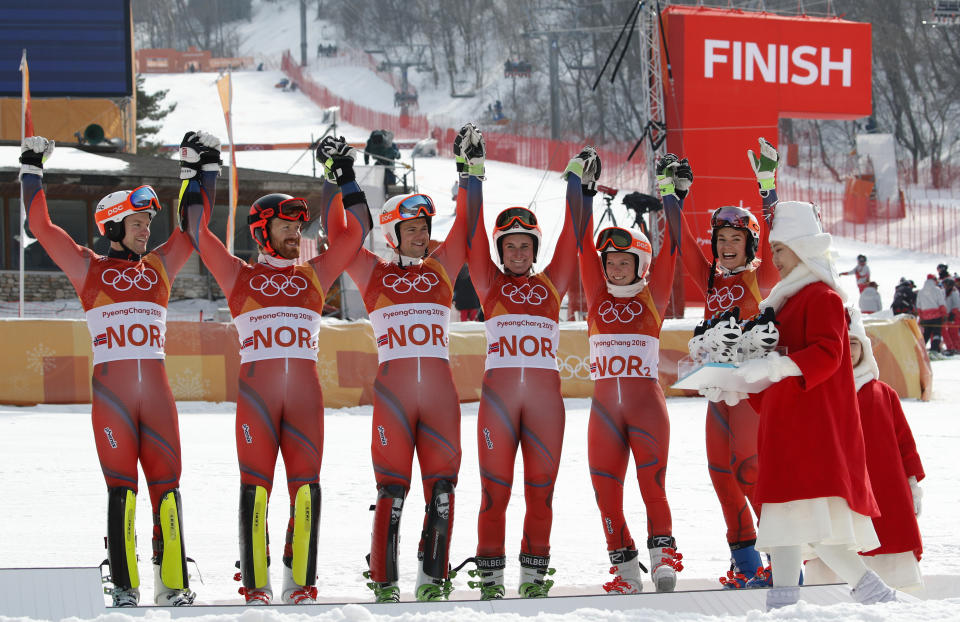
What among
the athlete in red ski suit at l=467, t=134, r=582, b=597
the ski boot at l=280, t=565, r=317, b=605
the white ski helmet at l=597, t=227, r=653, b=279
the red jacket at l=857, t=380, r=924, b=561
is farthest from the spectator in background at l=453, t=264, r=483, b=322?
the red jacket at l=857, t=380, r=924, b=561

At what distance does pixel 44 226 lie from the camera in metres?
6.59

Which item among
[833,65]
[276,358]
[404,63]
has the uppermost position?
[404,63]

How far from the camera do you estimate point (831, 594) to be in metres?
5.00

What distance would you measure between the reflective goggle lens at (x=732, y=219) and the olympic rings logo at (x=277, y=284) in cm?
250

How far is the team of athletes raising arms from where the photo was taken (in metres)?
6.19

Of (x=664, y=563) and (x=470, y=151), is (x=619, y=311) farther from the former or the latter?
(x=664, y=563)

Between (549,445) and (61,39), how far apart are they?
28.9 m

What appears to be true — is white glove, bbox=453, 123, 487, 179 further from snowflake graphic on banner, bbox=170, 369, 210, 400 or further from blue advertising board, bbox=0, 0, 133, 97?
blue advertising board, bbox=0, 0, 133, 97

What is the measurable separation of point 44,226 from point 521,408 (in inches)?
112

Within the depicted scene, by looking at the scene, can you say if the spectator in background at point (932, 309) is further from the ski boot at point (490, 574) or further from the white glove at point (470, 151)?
the ski boot at point (490, 574)

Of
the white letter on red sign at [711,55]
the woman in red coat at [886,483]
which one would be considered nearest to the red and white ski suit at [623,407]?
the woman in red coat at [886,483]

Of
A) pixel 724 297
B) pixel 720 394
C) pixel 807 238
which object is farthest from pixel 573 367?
pixel 807 238

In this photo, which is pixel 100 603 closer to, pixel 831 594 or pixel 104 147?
pixel 831 594

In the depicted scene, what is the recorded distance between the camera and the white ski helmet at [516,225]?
6.79m
